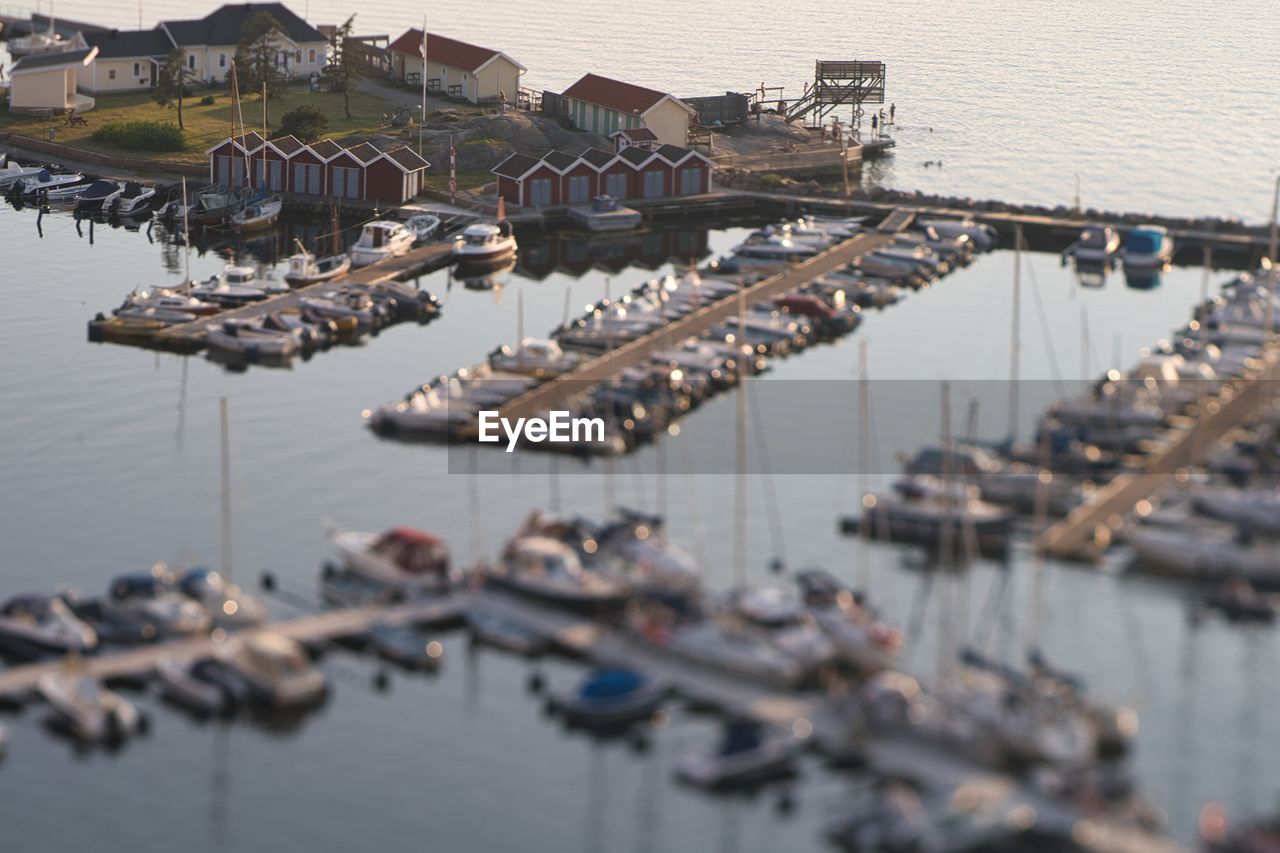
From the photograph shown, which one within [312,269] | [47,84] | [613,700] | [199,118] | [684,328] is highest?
[47,84]

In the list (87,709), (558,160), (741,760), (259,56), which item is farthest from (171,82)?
(741,760)

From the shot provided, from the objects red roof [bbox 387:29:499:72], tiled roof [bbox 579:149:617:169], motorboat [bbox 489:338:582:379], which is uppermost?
red roof [bbox 387:29:499:72]

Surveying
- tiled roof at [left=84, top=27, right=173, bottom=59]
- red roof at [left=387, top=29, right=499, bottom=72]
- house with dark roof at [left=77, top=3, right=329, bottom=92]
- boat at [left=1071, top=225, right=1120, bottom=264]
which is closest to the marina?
boat at [left=1071, top=225, right=1120, bottom=264]

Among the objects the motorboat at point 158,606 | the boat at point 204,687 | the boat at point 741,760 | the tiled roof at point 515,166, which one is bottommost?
the boat at point 741,760

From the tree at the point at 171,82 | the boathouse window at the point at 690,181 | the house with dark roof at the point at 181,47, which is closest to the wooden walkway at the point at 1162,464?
the boathouse window at the point at 690,181

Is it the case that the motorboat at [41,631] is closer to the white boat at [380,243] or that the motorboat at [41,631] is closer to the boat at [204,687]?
the boat at [204,687]

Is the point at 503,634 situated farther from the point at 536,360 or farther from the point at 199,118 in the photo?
the point at 199,118
